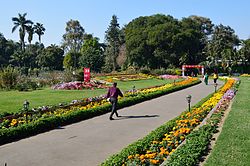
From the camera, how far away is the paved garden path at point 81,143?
7168 mm

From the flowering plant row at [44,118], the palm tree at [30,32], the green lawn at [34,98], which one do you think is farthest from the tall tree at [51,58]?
the flowering plant row at [44,118]

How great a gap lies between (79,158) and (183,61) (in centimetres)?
5594

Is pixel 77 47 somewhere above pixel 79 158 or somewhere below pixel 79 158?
above

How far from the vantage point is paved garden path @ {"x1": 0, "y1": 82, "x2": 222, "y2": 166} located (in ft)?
23.5

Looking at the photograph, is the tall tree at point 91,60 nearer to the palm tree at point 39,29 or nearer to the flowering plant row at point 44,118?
the palm tree at point 39,29

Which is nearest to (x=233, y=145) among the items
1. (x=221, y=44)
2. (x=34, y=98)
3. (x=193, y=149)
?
(x=193, y=149)

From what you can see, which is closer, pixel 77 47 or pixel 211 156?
pixel 211 156

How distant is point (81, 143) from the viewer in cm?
867

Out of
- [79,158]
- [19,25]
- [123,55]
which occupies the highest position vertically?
[19,25]

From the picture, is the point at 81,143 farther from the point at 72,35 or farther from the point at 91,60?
the point at 72,35

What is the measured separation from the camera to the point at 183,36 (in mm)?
61156

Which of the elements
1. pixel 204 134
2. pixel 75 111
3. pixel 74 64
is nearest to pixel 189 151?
pixel 204 134

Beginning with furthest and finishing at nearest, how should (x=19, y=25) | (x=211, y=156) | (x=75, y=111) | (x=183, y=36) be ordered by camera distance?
1. (x=19, y=25)
2. (x=183, y=36)
3. (x=75, y=111)
4. (x=211, y=156)

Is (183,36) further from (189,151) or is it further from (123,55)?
(189,151)
